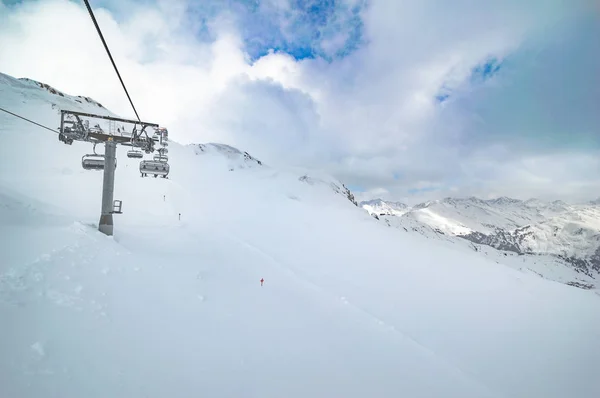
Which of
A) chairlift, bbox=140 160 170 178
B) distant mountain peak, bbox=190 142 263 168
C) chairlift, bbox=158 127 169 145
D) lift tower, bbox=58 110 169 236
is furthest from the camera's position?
distant mountain peak, bbox=190 142 263 168

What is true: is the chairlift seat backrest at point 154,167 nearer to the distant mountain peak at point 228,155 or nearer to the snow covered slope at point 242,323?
the snow covered slope at point 242,323

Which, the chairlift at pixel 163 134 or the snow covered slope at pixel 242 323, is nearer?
the snow covered slope at pixel 242 323

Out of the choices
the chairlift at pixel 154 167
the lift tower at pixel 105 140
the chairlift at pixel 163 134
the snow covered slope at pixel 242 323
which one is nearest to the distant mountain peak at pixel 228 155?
the chairlift at pixel 154 167

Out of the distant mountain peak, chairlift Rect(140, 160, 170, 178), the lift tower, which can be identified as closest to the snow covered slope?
the lift tower

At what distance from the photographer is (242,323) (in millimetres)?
8688

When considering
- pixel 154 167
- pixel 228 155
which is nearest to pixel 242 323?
pixel 154 167

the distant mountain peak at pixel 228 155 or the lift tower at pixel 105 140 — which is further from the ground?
the distant mountain peak at pixel 228 155

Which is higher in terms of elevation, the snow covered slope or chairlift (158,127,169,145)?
chairlift (158,127,169,145)

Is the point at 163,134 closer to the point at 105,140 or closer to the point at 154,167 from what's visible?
the point at 105,140

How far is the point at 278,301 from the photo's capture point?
11977mm

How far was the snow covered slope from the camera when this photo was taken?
206 inches

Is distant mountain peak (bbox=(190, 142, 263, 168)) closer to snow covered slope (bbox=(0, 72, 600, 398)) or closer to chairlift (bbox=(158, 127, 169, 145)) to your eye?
snow covered slope (bbox=(0, 72, 600, 398))

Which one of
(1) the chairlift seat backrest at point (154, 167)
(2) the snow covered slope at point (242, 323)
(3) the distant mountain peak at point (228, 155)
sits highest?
(3) the distant mountain peak at point (228, 155)

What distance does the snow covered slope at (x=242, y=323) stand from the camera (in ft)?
17.1
